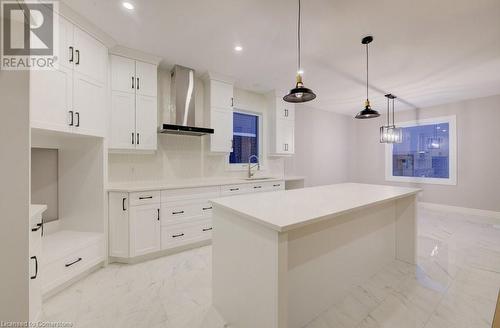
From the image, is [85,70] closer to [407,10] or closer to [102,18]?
[102,18]

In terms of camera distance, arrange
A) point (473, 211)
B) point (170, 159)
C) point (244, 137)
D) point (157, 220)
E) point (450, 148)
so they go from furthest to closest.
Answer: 1. point (450, 148)
2. point (473, 211)
3. point (244, 137)
4. point (170, 159)
5. point (157, 220)

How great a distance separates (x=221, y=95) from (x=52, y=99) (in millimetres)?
2252

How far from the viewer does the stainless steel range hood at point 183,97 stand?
3.21 metres

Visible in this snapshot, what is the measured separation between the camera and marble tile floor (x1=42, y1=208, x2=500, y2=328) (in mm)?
1661

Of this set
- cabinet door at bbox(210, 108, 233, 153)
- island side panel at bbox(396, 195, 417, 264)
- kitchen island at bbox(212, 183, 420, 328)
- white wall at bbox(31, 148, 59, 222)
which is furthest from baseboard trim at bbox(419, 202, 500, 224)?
white wall at bbox(31, 148, 59, 222)

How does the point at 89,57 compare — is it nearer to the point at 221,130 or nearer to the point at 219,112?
the point at 219,112

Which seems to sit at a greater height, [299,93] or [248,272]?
[299,93]

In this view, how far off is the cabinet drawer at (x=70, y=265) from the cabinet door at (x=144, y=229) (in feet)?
1.17

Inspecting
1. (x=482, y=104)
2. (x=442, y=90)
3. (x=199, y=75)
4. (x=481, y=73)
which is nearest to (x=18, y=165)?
(x=199, y=75)

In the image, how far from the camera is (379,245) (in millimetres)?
2389

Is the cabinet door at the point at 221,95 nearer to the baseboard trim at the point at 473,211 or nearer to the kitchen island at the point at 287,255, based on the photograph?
the kitchen island at the point at 287,255

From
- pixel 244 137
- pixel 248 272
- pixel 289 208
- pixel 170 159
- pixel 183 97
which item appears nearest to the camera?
pixel 248 272

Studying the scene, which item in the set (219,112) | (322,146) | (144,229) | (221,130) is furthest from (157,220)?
(322,146)

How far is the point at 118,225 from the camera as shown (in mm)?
2539
